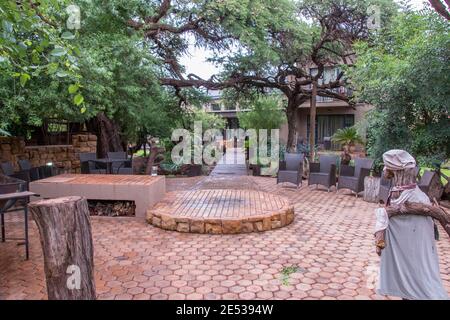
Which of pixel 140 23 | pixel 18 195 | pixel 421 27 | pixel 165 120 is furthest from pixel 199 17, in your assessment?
pixel 18 195

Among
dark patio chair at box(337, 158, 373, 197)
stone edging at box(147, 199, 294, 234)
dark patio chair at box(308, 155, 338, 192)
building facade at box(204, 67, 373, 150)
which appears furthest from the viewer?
building facade at box(204, 67, 373, 150)

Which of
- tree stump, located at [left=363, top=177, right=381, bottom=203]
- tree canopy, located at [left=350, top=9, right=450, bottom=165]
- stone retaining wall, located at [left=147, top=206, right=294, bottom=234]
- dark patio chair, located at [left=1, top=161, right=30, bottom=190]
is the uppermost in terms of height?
tree canopy, located at [left=350, top=9, right=450, bottom=165]

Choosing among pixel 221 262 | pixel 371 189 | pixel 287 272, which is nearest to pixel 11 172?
pixel 221 262

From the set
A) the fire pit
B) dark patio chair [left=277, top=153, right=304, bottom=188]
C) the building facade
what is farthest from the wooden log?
the building facade

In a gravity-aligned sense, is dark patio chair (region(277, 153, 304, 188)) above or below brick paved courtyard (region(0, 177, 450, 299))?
above

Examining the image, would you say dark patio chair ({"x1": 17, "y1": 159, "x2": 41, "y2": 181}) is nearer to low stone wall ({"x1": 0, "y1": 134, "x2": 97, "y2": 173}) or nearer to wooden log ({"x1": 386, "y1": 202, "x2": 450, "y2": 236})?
low stone wall ({"x1": 0, "y1": 134, "x2": 97, "y2": 173})

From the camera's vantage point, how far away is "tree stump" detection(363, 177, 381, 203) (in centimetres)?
789

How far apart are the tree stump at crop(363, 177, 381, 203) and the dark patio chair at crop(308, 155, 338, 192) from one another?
3.82ft

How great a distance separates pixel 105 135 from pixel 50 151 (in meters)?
1.69

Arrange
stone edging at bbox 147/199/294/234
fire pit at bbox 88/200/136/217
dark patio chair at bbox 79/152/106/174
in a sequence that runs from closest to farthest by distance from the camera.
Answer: stone edging at bbox 147/199/294/234
fire pit at bbox 88/200/136/217
dark patio chair at bbox 79/152/106/174

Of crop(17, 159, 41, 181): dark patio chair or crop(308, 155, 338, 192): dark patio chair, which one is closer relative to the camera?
crop(17, 159, 41, 181): dark patio chair

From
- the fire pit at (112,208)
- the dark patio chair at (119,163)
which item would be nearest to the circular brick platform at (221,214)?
the fire pit at (112,208)

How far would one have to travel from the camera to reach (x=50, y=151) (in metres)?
10.7

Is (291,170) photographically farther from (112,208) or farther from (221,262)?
(221,262)
